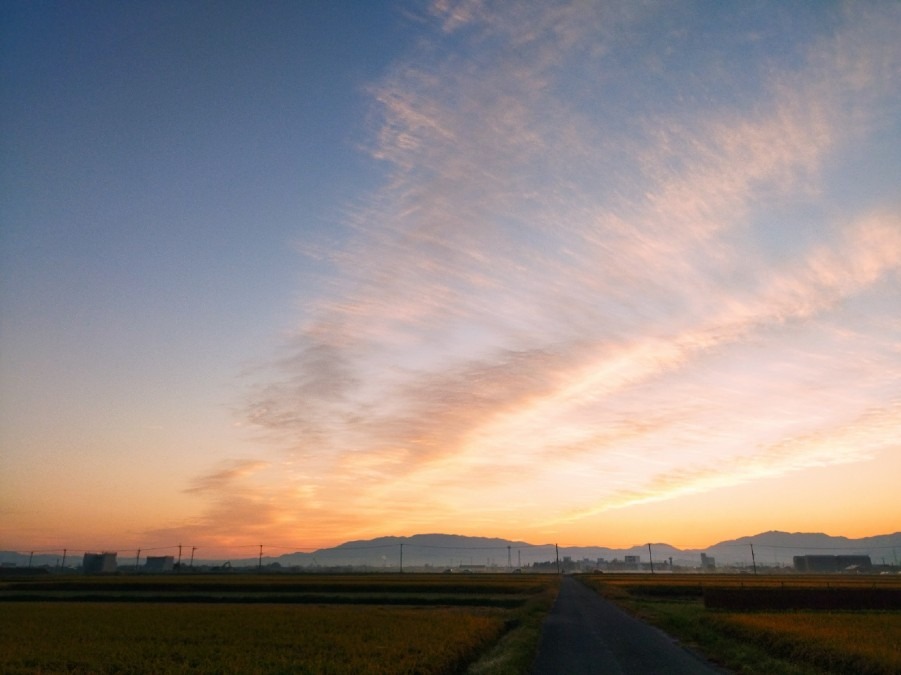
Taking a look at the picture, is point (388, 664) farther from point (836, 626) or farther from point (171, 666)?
point (836, 626)

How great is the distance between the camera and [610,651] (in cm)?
2659

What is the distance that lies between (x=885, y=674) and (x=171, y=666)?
25.9 m

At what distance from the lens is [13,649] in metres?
26.9

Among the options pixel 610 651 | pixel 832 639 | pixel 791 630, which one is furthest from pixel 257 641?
pixel 832 639

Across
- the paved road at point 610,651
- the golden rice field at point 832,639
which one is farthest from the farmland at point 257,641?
the golden rice field at point 832,639

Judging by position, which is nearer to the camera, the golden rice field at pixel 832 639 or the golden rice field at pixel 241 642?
the golden rice field at pixel 832 639

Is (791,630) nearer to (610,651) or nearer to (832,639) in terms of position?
(832,639)

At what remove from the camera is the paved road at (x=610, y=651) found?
73.1 ft

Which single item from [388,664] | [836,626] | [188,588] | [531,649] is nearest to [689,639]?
[836,626]

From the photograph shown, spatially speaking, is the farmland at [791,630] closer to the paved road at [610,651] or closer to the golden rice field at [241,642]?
the paved road at [610,651]

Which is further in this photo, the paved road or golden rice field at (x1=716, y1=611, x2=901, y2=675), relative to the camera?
the paved road

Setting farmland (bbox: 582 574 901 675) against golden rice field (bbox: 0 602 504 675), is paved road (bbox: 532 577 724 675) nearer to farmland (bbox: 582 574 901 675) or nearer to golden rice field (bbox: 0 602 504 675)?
farmland (bbox: 582 574 901 675)

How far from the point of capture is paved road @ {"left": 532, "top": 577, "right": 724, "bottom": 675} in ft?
73.1

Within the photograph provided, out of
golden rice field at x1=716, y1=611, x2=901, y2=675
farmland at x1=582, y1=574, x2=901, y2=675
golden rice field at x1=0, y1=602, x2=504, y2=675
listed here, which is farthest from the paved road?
golden rice field at x1=716, y1=611, x2=901, y2=675
